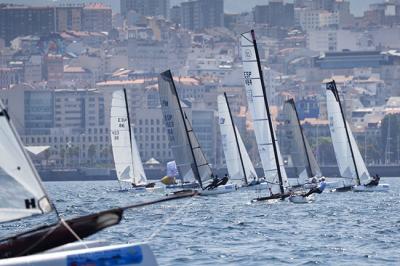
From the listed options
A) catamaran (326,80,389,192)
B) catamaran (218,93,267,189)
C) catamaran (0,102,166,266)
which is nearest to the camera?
catamaran (0,102,166,266)

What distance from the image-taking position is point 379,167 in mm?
141625

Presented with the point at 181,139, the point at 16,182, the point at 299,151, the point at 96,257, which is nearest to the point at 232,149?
the point at 299,151

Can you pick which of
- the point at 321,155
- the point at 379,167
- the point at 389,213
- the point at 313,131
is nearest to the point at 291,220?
the point at 389,213

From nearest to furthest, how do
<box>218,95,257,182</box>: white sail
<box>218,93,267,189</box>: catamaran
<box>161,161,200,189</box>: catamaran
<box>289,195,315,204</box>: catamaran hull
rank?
<box>289,195,315,204</box>: catamaran hull
<box>161,161,200,189</box>: catamaran
<box>218,93,267,189</box>: catamaran
<box>218,95,257,182</box>: white sail

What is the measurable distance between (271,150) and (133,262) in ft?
104

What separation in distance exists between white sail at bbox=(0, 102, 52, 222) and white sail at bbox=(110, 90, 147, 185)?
2019 inches

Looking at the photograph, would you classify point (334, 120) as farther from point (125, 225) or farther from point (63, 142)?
point (63, 142)

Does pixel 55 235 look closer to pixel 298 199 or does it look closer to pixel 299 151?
pixel 298 199

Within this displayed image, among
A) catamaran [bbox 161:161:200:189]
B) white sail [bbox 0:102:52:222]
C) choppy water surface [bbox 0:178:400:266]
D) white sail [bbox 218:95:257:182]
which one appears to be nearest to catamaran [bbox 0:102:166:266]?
white sail [bbox 0:102:52:222]

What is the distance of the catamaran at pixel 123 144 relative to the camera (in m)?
69.1

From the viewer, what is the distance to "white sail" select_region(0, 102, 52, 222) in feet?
56.7

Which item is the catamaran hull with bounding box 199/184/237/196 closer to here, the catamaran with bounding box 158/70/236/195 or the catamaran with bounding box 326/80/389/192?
the catamaran with bounding box 158/70/236/195

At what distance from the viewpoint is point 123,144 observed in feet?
229

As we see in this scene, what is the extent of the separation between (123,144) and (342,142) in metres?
9.27
